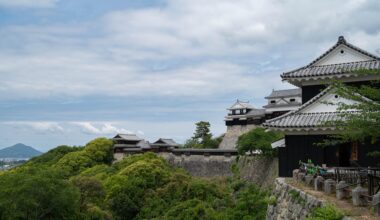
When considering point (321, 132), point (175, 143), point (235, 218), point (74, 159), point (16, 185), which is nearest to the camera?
point (321, 132)

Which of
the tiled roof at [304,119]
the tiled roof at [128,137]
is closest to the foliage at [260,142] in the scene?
the tiled roof at [304,119]

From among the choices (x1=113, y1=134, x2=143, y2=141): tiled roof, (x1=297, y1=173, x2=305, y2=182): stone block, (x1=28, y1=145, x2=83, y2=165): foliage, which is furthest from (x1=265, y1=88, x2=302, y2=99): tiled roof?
(x1=297, y1=173, x2=305, y2=182): stone block

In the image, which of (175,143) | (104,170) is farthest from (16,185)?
(175,143)

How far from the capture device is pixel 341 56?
15.1 meters

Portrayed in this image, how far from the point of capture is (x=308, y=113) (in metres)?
13.7

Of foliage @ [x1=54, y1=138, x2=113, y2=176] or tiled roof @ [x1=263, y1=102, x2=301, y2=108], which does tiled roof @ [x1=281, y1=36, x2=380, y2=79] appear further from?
foliage @ [x1=54, y1=138, x2=113, y2=176]

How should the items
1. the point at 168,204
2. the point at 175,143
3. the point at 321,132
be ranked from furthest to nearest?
the point at 175,143
the point at 168,204
the point at 321,132

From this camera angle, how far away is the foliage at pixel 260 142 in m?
26.7

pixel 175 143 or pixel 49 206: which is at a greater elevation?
pixel 175 143

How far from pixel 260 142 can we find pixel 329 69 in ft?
43.2

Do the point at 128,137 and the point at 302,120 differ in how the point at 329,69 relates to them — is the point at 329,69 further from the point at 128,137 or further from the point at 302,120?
the point at 128,137

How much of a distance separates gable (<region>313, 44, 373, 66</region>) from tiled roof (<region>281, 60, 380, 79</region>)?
0.70 feet

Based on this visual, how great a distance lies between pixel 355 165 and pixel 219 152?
24.2 m

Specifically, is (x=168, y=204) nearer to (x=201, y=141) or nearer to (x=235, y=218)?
(x=235, y=218)
